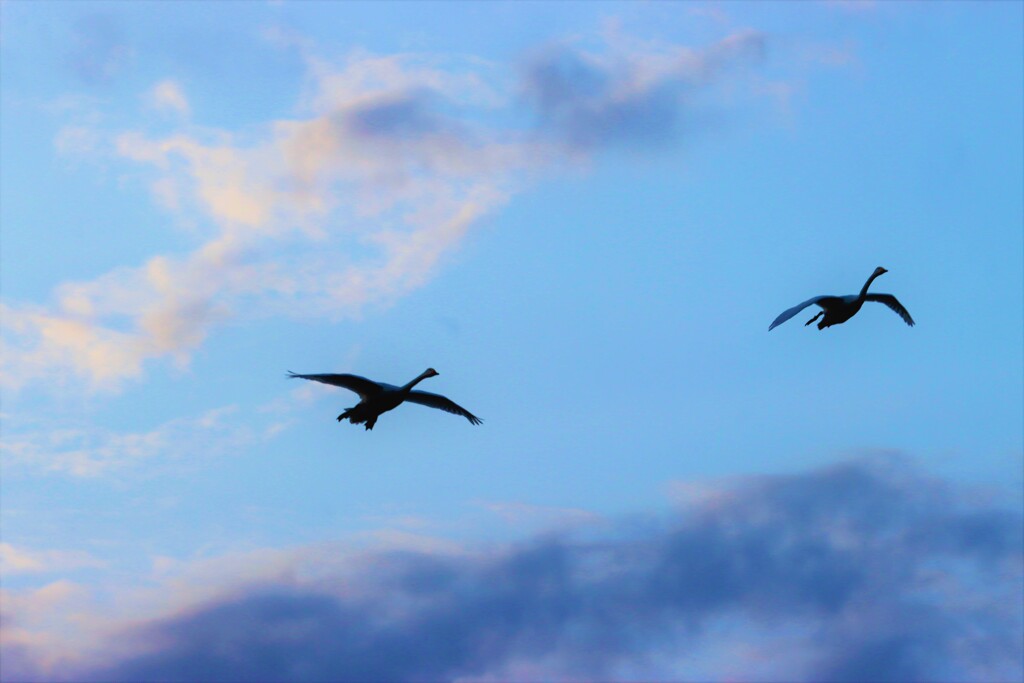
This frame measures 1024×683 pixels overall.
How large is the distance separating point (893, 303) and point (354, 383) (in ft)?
98.7

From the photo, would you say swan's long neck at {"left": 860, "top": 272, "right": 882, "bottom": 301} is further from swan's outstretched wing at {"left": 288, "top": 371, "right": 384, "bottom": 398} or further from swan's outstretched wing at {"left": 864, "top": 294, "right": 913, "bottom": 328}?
swan's outstretched wing at {"left": 288, "top": 371, "right": 384, "bottom": 398}

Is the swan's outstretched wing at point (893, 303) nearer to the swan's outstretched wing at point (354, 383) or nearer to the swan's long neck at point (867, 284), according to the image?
the swan's long neck at point (867, 284)

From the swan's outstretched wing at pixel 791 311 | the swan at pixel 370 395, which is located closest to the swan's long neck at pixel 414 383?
the swan at pixel 370 395

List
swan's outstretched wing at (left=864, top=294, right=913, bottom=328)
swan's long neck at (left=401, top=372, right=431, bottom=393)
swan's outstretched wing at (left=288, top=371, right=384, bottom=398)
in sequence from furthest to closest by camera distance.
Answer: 1. swan's outstretched wing at (left=864, top=294, right=913, bottom=328)
2. swan's long neck at (left=401, top=372, right=431, bottom=393)
3. swan's outstretched wing at (left=288, top=371, right=384, bottom=398)

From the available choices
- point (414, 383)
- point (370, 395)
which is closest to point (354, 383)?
point (370, 395)

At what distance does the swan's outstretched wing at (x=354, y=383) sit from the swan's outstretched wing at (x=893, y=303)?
27.3 m

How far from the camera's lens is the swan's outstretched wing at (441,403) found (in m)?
68.0

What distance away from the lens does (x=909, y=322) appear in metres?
73.3

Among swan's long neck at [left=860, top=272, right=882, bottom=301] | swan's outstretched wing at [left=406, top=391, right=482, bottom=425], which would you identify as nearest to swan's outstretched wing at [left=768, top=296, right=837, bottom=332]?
swan's long neck at [left=860, top=272, right=882, bottom=301]

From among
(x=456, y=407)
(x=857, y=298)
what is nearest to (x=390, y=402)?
(x=456, y=407)

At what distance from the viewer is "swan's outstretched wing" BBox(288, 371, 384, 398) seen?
192 ft

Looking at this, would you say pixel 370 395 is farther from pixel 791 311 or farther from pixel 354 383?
pixel 791 311

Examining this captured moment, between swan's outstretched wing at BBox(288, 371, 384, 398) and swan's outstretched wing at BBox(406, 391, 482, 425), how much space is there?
4.68 metres

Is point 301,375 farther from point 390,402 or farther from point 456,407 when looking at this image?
point 456,407
